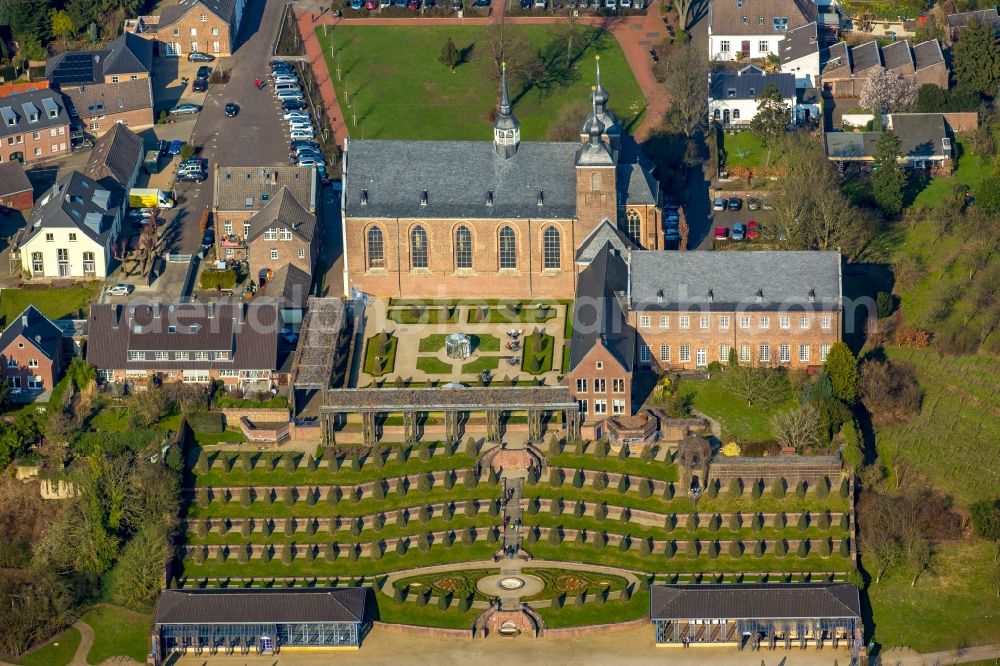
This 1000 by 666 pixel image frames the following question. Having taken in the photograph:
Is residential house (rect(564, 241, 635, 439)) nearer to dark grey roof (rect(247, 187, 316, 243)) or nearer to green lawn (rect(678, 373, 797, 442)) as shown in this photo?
green lawn (rect(678, 373, 797, 442))

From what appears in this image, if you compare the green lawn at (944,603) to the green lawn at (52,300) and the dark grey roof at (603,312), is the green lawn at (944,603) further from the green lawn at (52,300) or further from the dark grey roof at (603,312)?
the green lawn at (52,300)

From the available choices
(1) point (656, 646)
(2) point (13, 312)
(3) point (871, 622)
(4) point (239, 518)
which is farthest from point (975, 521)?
(2) point (13, 312)

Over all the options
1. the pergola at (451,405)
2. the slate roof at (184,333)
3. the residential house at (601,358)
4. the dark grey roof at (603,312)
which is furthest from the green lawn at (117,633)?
the dark grey roof at (603,312)

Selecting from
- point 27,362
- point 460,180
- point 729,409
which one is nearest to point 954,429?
point 729,409

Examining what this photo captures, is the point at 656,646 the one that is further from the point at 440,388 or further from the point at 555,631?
the point at 440,388

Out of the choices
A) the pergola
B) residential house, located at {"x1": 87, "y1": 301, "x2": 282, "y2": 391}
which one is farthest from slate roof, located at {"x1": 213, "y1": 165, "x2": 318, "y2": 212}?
the pergola

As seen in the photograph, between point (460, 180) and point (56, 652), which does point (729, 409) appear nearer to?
point (460, 180)
